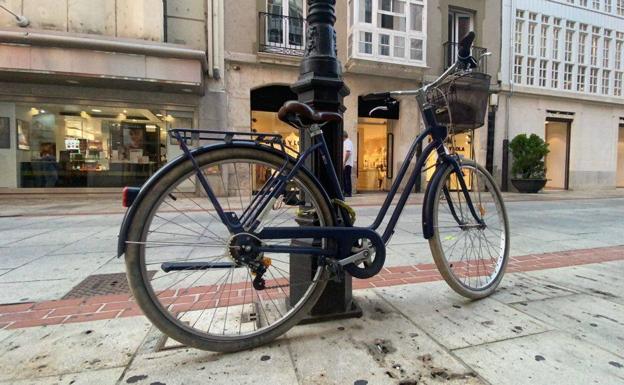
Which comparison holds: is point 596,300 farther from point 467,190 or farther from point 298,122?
point 298,122

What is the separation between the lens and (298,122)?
190cm

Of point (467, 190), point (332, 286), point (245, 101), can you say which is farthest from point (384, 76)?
point (332, 286)

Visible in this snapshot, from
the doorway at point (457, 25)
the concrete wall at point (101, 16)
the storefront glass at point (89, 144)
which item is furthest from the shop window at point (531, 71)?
the concrete wall at point (101, 16)

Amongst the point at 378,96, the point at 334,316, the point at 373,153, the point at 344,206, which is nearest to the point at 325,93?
the point at 378,96

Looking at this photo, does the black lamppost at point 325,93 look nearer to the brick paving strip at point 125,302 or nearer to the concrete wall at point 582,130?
the brick paving strip at point 125,302

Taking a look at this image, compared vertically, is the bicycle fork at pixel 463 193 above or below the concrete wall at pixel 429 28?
below

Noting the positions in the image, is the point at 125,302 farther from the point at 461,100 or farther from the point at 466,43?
the point at 466,43

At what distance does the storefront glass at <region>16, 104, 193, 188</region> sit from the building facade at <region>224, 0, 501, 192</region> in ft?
8.53

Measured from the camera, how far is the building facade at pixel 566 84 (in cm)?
1471

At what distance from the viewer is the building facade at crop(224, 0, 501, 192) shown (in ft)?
37.4

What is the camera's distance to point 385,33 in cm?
1199

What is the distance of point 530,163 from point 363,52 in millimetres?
7786

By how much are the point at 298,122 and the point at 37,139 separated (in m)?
12.0

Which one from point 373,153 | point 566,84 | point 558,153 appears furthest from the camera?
point 558,153
